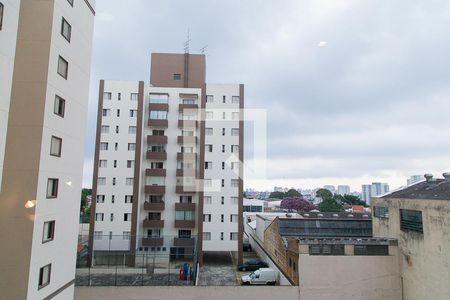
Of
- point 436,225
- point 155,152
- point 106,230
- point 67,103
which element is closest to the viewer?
point 67,103

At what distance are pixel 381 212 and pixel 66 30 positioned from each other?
22270 millimetres

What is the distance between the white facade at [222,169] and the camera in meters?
28.6

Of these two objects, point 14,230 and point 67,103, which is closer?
point 14,230

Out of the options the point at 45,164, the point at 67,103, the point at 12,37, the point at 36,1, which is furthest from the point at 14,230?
the point at 36,1

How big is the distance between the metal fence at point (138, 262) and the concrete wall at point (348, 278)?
27.4 feet

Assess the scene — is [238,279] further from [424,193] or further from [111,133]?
[111,133]

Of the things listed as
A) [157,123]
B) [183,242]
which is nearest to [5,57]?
[157,123]

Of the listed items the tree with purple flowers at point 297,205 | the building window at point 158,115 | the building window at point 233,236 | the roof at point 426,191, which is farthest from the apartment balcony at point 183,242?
Answer: the tree with purple flowers at point 297,205

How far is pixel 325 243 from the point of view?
61.8ft

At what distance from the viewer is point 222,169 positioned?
29500 millimetres

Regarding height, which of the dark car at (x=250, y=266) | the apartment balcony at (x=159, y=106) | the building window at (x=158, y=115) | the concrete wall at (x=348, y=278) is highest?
the apartment balcony at (x=159, y=106)

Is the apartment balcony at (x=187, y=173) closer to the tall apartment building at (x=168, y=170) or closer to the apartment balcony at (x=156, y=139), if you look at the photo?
the tall apartment building at (x=168, y=170)

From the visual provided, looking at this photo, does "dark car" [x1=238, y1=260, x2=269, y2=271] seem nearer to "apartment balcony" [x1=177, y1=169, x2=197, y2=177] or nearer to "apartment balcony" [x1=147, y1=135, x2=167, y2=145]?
"apartment balcony" [x1=177, y1=169, x2=197, y2=177]

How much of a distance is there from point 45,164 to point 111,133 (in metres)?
20.5
